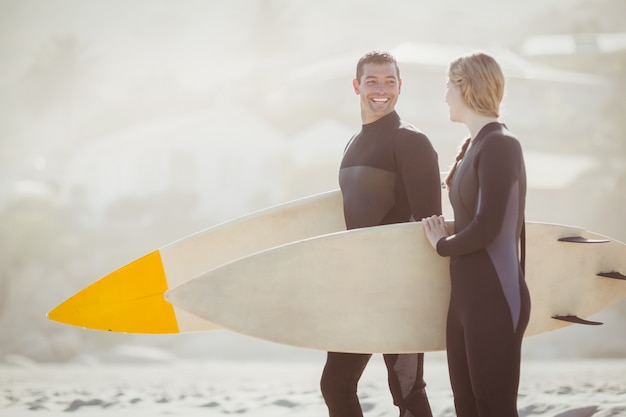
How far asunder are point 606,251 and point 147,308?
171 centimetres

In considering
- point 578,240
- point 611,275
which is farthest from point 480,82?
point 611,275

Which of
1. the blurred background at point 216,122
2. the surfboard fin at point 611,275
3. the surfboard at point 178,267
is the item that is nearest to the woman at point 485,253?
the surfboard fin at point 611,275

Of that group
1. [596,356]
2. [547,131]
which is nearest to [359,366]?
[596,356]

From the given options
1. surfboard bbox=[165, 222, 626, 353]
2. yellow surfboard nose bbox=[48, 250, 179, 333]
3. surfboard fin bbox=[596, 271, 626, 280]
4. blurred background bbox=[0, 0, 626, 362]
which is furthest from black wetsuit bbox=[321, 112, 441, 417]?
blurred background bbox=[0, 0, 626, 362]

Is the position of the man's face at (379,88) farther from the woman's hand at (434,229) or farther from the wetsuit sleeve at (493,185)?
the wetsuit sleeve at (493,185)

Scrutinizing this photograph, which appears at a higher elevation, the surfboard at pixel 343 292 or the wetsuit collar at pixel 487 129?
the wetsuit collar at pixel 487 129

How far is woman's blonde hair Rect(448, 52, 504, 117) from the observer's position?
83.0 inches

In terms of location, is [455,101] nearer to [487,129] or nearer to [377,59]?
[487,129]

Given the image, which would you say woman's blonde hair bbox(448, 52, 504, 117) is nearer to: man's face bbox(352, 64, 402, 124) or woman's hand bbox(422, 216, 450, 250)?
woman's hand bbox(422, 216, 450, 250)

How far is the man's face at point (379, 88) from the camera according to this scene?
8.60 ft

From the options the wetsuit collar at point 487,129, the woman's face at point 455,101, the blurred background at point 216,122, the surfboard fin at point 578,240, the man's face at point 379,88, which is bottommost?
the surfboard fin at point 578,240

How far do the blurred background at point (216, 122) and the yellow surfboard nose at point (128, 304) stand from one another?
1144cm

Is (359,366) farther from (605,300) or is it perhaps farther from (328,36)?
(328,36)

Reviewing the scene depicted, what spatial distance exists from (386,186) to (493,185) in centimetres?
61
